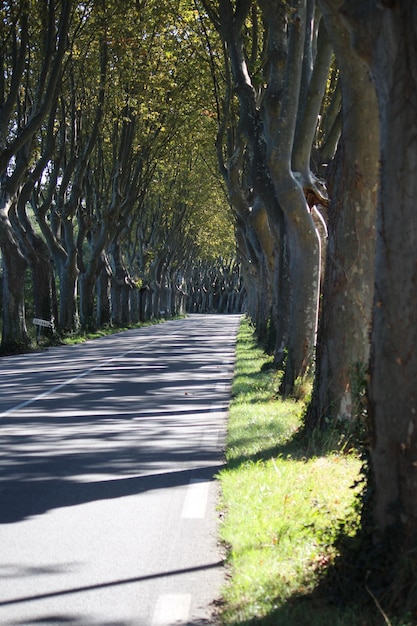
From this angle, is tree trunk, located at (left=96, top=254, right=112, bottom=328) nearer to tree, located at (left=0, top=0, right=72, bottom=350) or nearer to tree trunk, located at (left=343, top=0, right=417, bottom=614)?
tree, located at (left=0, top=0, right=72, bottom=350)

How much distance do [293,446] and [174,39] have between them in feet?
75.6

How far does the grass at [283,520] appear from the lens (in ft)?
16.2

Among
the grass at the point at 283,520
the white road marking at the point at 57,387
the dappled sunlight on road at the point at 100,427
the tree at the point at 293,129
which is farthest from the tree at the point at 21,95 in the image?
the grass at the point at 283,520

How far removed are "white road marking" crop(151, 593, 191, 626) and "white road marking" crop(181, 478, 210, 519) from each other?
2.00 m

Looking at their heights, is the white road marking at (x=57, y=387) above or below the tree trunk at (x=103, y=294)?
below

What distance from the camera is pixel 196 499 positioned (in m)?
8.08

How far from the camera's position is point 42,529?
7035 millimetres

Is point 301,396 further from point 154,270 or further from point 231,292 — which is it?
point 231,292

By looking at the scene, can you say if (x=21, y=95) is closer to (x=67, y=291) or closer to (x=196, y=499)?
(x=67, y=291)

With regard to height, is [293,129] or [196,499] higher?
[293,129]

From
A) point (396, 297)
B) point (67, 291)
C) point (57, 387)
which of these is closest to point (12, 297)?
point (67, 291)

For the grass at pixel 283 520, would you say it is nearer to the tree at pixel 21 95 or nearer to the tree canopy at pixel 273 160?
the tree canopy at pixel 273 160

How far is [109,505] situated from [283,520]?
1723 mm

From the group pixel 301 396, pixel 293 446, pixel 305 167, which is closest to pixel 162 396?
pixel 301 396
